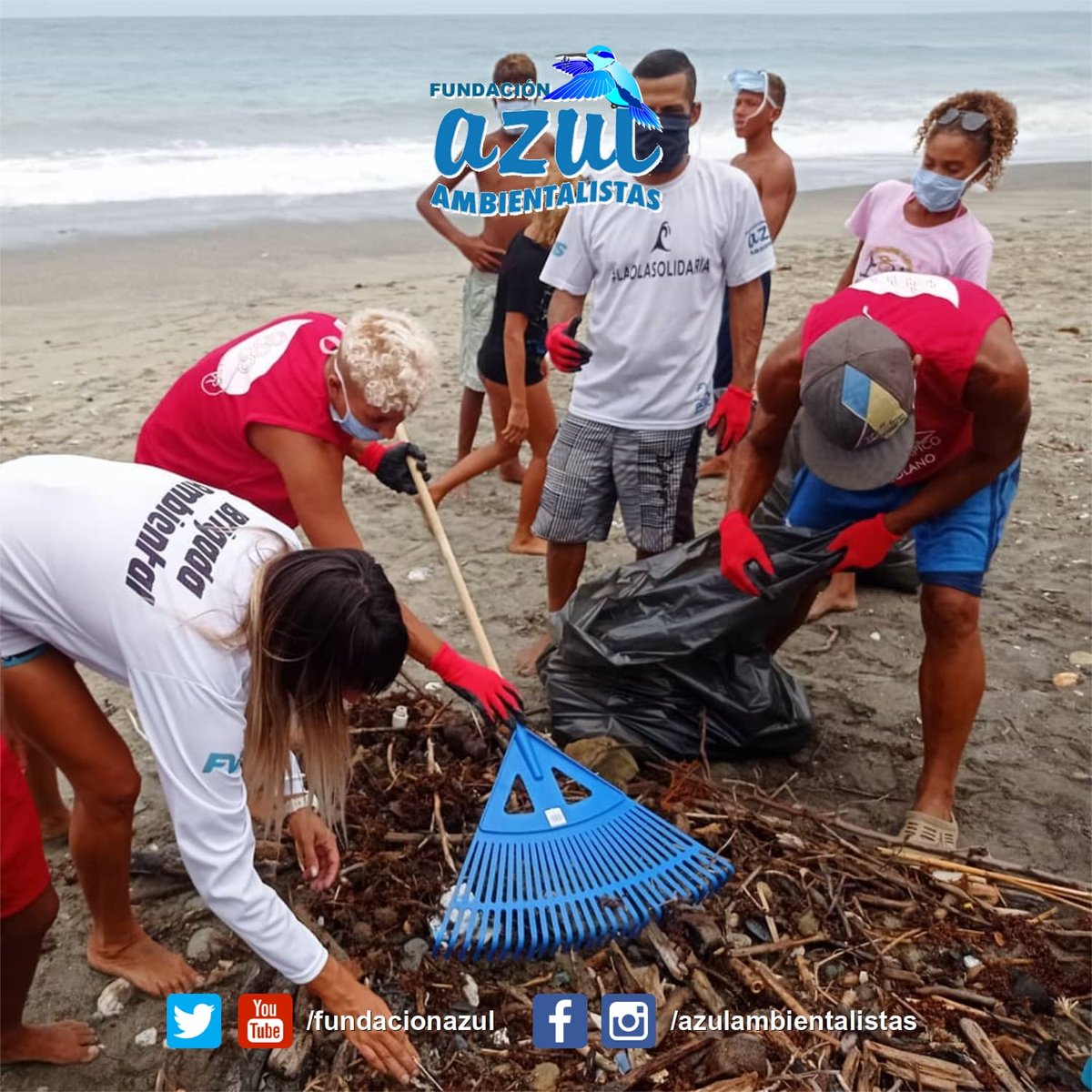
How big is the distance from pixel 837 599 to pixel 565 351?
1.41 metres

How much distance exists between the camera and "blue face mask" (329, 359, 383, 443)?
217 cm

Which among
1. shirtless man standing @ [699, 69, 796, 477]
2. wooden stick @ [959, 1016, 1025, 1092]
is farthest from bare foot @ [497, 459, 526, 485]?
Result: wooden stick @ [959, 1016, 1025, 1092]

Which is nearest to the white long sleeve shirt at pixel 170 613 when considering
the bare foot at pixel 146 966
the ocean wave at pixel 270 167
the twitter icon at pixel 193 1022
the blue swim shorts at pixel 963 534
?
the twitter icon at pixel 193 1022

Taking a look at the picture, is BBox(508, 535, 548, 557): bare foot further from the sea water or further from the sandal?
the sea water

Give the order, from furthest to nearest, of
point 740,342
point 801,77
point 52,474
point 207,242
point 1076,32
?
point 1076,32
point 801,77
point 207,242
point 740,342
point 52,474

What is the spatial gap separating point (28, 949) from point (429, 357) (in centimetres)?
135

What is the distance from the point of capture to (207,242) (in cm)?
1011

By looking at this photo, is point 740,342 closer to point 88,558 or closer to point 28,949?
point 88,558

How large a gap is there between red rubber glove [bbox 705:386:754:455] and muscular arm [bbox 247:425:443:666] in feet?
4.33

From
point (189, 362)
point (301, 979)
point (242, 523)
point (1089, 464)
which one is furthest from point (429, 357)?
point (189, 362)

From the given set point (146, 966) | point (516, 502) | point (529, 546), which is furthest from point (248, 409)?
point (516, 502)

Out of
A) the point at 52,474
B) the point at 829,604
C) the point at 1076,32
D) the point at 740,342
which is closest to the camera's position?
the point at 52,474

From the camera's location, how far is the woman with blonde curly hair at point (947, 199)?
134 inches

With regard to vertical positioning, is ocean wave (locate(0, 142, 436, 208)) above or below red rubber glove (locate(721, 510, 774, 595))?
below
